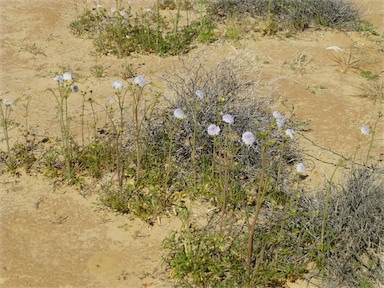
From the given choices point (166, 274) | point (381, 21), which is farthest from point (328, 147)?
point (381, 21)

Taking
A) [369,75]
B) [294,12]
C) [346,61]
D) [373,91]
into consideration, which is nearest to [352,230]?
[373,91]

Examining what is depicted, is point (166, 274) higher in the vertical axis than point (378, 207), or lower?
Result: lower

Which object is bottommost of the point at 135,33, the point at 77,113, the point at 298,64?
the point at 77,113

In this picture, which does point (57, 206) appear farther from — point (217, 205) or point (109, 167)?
point (217, 205)

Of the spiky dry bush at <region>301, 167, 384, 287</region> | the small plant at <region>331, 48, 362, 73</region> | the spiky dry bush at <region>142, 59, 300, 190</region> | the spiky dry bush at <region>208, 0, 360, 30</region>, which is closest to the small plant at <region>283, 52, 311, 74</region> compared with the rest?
the small plant at <region>331, 48, 362, 73</region>

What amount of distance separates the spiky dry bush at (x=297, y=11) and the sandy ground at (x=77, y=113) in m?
0.25

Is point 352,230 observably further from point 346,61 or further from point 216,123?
point 346,61

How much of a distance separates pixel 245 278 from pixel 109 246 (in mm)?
1022

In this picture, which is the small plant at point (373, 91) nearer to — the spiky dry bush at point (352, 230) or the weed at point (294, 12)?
the weed at point (294, 12)

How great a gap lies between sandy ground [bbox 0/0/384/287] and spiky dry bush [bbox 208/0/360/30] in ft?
0.82

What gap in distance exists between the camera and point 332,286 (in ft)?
12.1

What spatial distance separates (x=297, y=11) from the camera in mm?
7957

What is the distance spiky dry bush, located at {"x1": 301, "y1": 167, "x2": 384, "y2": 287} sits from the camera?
3.76m

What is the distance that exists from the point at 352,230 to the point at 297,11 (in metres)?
4.72
